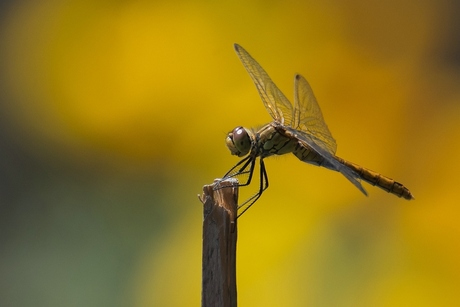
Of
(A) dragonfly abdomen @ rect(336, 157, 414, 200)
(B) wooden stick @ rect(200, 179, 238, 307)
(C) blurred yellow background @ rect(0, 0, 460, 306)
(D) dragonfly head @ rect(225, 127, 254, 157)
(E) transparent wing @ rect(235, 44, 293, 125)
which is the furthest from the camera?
(C) blurred yellow background @ rect(0, 0, 460, 306)

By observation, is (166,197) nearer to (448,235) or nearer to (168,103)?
(168,103)

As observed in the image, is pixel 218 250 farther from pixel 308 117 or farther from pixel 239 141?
pixel 308 117

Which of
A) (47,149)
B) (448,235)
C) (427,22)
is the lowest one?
(448,235)

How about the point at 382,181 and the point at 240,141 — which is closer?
the point at 240,141

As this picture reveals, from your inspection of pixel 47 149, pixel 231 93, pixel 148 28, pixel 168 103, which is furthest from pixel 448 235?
pixel 47 149

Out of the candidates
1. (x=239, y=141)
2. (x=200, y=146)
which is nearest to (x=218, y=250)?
(x=239, y=141)

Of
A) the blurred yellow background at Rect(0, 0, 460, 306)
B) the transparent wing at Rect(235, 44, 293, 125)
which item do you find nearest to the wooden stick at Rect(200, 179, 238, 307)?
the transparent wing at Rect(235, 44, 293, 125)

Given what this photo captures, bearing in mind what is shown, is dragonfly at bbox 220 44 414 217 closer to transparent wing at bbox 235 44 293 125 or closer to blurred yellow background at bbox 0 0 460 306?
transparent wing at bbox 235 44 293 125
